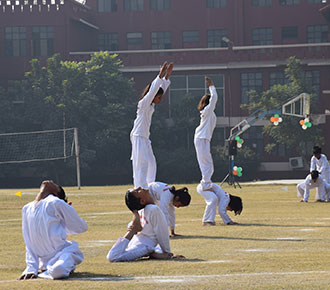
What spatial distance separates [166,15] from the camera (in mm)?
74375

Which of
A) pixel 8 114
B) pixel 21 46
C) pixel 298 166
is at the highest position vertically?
pixel 21 46

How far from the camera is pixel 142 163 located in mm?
16641

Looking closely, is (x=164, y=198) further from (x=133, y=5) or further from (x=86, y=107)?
(x=133, y=5)

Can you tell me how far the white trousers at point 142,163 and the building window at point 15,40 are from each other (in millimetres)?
55143

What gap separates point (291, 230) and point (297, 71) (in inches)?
1915

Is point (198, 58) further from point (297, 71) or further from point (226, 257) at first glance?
point (226, 257)

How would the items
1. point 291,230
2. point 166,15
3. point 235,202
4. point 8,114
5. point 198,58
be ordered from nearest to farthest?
point 291,230
point 235,202
point 8,114
point 198,58
point 166,15

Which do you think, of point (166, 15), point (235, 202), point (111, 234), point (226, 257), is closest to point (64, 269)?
point (226, 257)

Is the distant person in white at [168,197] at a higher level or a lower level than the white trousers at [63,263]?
higher

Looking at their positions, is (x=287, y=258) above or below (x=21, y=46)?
below

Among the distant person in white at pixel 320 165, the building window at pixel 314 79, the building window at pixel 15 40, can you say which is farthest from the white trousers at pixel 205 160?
the building window at pixel 15 40

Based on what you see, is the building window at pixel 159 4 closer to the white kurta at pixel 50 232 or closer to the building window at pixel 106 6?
the building window at pixel 106 6

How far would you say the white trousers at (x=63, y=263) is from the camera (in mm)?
10531

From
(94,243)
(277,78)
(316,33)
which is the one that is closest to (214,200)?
(94,243)
